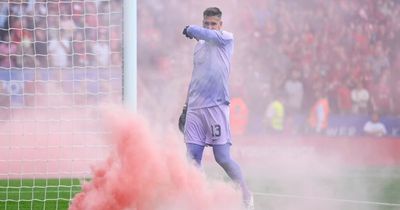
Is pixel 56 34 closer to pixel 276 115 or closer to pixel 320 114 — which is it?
pixel 276 115

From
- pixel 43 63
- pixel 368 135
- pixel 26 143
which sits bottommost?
pixel 368 135

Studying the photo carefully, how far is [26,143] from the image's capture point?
10.1 m

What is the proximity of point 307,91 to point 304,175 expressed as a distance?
495 cm

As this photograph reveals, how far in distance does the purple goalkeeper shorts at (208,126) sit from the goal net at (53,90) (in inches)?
50.9

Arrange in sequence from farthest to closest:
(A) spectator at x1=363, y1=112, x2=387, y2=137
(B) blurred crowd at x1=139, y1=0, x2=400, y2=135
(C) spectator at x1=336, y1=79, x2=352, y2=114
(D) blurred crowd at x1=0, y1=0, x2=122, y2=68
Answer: (C) spectator at x1=336, y1=79, x2=352, y2=114 → (A) spectator at x1=363, y1=112, x2=387, y2=137 → (B) blurred crowd at x1=139, y1=0, x2=400, y2=135 → (D) blurred crowd at x1=0, y1=0, x2=122, y2=68

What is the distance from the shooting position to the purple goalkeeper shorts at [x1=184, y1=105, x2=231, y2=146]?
817cm

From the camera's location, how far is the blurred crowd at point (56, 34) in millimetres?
9906

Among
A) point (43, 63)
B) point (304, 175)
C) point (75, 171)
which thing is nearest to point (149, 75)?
point (304, 175)

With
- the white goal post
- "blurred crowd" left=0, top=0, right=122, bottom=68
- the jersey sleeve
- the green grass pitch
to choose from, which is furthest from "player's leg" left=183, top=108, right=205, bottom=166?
"blurred crowd" left=0, top=0, right=122, bottom=68

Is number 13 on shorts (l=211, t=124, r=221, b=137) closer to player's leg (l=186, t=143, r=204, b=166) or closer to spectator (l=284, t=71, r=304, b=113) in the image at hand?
player's leg (l=186, t=143, r=204, b=166)

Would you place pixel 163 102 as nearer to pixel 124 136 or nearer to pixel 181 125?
pixel 181 125

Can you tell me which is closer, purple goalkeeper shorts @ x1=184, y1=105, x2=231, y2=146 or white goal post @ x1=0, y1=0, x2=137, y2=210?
purple goalkeeper shorts @ x1=184, y1=105, x2=231, y2=146

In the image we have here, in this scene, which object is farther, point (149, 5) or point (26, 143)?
point (149, 5)

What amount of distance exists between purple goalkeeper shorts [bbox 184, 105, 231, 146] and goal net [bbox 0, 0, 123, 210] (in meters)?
1.29
